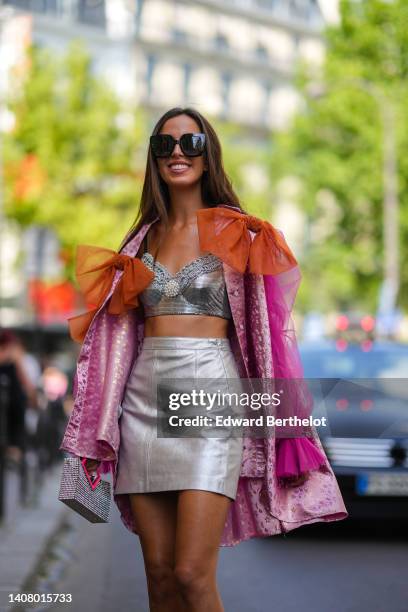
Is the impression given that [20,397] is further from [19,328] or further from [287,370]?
[19,328]

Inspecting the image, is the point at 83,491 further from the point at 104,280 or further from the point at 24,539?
the point at 24,539

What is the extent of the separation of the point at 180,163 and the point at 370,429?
4.55 m

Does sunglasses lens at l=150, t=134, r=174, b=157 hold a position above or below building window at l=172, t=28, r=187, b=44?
below

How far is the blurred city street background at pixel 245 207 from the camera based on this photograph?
7.79 metres

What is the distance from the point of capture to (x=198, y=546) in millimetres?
3893

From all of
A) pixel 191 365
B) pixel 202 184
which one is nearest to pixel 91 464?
pixel 191 365

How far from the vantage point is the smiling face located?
14.3ft

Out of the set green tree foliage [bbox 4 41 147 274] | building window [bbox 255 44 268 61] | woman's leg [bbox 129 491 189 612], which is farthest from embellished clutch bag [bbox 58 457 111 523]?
building window [bbox 255 44 268 61]

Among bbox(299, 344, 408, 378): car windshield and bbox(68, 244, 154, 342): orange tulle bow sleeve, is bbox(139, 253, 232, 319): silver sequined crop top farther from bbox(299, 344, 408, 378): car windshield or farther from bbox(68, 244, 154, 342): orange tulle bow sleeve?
bbox(299, 344, 408, 378): car windshield

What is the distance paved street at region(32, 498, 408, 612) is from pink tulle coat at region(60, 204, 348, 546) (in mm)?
2320

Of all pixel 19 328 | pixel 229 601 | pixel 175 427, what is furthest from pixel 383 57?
pixel 175 427

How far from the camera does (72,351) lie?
4416cm

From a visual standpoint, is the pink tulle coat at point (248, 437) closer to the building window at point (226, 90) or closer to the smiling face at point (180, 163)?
the smiling face at point (180, 163)

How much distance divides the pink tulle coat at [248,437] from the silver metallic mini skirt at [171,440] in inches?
2.0
